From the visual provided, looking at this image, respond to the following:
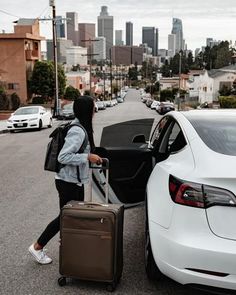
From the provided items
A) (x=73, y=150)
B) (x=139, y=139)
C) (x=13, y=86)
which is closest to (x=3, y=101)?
(x=13, y=86)

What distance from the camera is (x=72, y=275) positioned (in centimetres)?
388

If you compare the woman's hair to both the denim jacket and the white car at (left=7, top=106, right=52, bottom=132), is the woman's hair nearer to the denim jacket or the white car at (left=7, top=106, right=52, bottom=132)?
the denim jacket

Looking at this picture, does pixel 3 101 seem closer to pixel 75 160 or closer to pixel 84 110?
pixel 84 110

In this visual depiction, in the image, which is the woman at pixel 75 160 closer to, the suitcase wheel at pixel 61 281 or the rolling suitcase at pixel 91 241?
the rolling suitcase at pixel 91 241

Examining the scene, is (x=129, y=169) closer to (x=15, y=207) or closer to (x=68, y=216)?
(x=68, y=216)

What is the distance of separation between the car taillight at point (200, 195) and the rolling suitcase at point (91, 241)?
657mm

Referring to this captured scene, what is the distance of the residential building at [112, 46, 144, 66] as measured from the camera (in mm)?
173962

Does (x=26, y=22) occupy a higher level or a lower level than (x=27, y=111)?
higher

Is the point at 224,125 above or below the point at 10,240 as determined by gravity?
above

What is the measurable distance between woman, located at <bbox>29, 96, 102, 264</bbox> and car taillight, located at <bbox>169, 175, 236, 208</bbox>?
3.30 feet

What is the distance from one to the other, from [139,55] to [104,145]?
19733 cm

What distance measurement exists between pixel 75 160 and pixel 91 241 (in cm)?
73

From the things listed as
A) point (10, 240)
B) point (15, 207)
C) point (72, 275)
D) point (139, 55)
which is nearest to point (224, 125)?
point (72, 275)

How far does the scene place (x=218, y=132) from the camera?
3.99 meters
